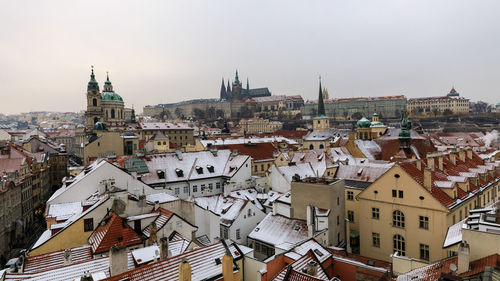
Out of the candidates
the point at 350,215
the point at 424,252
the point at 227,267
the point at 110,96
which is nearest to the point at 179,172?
the point at 350,215

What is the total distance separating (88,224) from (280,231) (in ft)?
41.9

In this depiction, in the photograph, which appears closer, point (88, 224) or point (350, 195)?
point (88, 224)

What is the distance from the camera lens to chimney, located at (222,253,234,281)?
1438 cm

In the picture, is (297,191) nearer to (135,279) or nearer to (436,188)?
(436,188)

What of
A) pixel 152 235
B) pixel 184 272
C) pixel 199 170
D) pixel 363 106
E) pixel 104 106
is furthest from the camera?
pixel 363 106

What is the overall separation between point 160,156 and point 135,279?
2518 centimetres

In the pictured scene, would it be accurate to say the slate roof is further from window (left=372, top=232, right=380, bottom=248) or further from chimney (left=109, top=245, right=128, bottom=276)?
window (left=372, top=232, right=380, bottom=248)

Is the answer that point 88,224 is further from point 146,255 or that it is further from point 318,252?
point 318,252

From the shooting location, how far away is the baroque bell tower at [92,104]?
316ft

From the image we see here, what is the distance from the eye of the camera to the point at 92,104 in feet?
318

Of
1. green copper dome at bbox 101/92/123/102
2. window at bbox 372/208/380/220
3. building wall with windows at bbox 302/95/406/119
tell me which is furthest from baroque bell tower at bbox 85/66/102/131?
building wall with windows at bbox 302/95/406/119

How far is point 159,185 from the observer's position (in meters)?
33.8

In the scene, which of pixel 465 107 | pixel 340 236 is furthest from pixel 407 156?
pixel 465 107

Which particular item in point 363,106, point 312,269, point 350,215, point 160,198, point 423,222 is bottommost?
point 350,215
